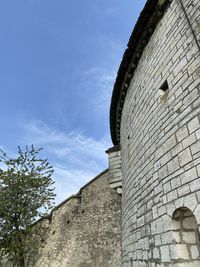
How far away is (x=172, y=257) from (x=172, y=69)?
281 cm

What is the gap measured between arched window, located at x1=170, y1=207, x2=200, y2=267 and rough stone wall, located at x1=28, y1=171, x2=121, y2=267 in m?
6.73

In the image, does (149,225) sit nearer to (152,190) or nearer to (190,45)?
(152,190)

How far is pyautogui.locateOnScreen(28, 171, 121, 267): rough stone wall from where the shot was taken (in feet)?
30.1

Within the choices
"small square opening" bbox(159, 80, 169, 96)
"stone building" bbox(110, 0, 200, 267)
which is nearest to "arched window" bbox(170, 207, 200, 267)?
"stone building" bbox(110, 0, 200, 267)

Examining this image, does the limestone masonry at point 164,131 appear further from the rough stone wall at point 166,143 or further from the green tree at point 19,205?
the green tree at point 19,205

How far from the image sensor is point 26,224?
39.0 feet

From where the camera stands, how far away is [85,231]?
9.93 meters

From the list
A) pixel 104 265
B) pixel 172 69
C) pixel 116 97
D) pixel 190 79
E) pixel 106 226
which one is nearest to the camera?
pixel 190 79

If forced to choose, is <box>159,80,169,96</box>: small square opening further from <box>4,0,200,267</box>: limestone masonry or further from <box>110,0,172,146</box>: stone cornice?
<box>110,0,172,146</box>: stone cornice

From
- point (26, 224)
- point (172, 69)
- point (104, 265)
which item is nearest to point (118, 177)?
point (104, 265)

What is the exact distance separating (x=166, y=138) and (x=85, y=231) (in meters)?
7.77

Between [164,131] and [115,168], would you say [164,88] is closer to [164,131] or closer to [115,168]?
[164,131]

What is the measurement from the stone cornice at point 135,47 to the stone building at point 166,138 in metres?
0.02

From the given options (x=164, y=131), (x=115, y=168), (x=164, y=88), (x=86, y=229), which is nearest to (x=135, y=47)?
(x=164, y=88)
